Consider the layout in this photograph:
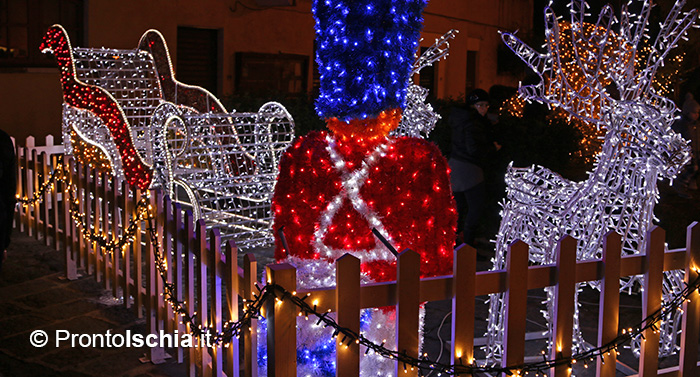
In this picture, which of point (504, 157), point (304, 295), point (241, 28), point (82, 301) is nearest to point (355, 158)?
point (304, 295)

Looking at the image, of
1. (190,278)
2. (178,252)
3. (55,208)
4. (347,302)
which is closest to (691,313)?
(347,302)

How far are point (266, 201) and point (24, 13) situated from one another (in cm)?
530

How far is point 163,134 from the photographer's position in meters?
6.52

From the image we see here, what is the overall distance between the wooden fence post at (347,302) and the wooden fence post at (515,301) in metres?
0.76

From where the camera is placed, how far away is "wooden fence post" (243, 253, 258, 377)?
3.26 m

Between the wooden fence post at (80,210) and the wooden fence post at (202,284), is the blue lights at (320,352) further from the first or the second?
the wooden fence post at (80,210)

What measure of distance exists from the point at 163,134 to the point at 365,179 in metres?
3.38

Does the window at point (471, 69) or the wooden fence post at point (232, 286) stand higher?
the window at point (471, 69)

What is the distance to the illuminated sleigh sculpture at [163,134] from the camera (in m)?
6.66

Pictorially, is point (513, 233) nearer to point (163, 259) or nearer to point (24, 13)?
point (163, 259)

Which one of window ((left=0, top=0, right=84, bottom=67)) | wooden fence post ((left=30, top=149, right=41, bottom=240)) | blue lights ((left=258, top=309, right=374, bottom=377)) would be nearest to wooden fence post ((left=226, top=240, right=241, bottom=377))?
blue lights ((left=258, top=309, right=374, bottom=377))

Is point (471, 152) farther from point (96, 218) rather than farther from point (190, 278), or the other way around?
point (190, 278)

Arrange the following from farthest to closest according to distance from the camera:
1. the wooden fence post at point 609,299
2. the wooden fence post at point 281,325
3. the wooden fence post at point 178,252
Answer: the wooden fence post at point 178,252 → the wooden fence post at point 609,299 → the wooden fence post at point 281,325
